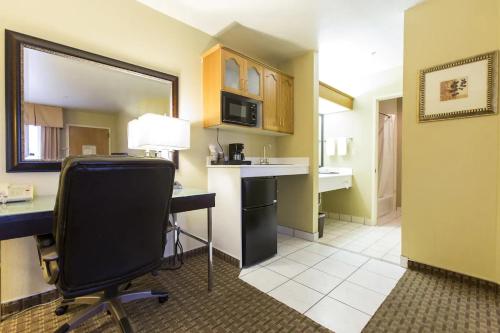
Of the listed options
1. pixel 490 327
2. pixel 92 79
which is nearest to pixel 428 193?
pixel 490 327

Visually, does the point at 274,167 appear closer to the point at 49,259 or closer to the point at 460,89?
the point at 460,89

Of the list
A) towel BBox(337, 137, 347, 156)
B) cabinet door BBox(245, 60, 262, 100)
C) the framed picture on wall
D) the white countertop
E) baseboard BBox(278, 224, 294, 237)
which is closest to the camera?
the framed picture on wall

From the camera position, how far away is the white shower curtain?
412 cm

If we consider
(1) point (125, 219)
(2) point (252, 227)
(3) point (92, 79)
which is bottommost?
(2) point (252, 227)

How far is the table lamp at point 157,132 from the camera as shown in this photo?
5.63 ft

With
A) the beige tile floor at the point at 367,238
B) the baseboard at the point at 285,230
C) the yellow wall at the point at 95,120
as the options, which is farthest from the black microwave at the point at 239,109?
the beige tile floor at the point at 367,238

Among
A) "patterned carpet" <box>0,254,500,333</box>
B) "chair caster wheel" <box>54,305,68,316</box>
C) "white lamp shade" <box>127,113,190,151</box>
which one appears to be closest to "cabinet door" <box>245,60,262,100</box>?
"white lamp shade" <box>127,113,190,151</box>

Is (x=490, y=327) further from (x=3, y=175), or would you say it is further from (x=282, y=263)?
(x=3, y=175)

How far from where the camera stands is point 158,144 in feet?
5.72

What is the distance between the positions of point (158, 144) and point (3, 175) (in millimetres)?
963

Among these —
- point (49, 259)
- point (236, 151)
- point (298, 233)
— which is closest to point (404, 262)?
point (298, 233)

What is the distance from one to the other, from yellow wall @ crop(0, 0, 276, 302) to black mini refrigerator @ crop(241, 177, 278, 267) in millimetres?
596

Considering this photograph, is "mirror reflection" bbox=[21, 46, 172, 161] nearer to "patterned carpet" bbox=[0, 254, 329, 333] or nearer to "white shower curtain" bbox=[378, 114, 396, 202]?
"patterned carpet" bbox=[0, 254, 329, 333]

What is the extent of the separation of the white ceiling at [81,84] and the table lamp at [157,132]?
0.28 meters
